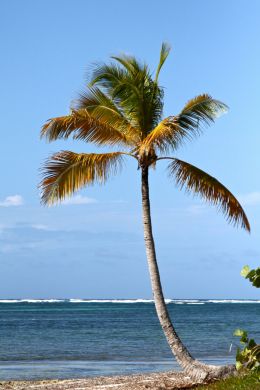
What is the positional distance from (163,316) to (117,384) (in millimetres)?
2726

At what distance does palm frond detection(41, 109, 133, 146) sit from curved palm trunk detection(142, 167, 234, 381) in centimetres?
124

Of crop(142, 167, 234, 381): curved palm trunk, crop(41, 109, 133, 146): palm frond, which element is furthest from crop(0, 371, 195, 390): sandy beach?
crop(41, 109, 133, 146): palm frond

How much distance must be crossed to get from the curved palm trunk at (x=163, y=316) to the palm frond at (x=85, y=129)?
1.24m

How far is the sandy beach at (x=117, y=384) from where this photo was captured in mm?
19641

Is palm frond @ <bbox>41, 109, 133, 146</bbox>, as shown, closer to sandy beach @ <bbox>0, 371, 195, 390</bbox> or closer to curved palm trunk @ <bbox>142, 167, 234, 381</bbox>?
curved palm trunk @ <bbox>142, 167, 234, 381</bbox>

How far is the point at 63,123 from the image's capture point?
20.0 m

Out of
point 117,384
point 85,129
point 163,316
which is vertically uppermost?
point 85,129

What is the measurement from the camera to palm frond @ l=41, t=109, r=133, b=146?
19991 mm

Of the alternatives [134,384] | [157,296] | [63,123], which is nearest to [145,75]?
[63,123]

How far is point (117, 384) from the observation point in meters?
20.9

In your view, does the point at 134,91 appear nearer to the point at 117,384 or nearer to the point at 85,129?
the point at 85,129

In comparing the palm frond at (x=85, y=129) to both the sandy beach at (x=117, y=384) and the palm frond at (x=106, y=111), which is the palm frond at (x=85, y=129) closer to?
the palm frond at (x=106, y=111)

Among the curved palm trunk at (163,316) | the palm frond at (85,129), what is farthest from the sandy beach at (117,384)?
the palm frond at (85,129)

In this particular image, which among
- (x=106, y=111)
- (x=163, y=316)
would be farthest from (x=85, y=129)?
(x=163, y=316)
